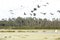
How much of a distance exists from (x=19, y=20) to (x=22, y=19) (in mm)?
2635

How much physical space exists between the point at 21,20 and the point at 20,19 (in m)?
1.98

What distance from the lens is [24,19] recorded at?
119 meters

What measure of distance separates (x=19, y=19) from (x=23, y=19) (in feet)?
6.95

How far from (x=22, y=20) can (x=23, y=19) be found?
7.72 ft

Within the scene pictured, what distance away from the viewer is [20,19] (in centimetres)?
11900

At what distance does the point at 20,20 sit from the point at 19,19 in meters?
1.42

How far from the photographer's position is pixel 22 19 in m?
119

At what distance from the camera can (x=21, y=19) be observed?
119438 mm

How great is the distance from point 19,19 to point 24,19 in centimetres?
284

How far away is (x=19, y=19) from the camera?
11825cm

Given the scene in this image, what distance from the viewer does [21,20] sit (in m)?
117

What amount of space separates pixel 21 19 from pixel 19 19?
61.1 inches

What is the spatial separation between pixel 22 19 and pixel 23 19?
53 cm
